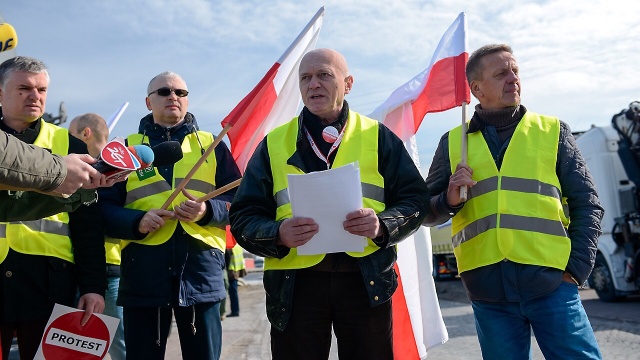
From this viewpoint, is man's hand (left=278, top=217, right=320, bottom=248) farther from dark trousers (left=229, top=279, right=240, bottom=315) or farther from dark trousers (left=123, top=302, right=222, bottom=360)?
dark trousers (left=229, top=279, right=240, bottom=315)

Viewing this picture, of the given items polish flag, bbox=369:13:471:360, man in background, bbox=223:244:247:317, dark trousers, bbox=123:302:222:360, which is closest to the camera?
dark trousers, bbox=123:302:222:360

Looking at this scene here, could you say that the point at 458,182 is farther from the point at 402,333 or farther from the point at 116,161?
the point at 116,161

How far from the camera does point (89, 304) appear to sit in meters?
3.39

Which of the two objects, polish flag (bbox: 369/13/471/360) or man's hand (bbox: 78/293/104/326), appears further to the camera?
polish flag (bbox: 369/13/471/360)

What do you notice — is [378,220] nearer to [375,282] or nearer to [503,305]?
[375,282]

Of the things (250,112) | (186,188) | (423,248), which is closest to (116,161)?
(186,188)

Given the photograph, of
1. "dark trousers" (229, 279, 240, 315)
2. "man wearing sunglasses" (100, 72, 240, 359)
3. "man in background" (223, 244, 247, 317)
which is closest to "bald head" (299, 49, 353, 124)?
"man wearing sunglasses" (100, 72, 240, 359)

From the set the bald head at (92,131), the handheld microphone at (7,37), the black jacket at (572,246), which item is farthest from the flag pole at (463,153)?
the handheld microphone at (7,37)

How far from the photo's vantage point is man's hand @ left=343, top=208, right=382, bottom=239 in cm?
282

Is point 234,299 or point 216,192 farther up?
point 216,192

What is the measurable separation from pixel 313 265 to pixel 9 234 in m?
1.58

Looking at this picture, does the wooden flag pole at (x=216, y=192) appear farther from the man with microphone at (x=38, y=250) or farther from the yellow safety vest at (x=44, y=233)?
the yellow safety vest at (x=44, y=233)

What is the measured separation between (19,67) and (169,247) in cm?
128

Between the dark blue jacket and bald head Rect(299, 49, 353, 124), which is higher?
bald head Rect(299, 49, 353, 124)
